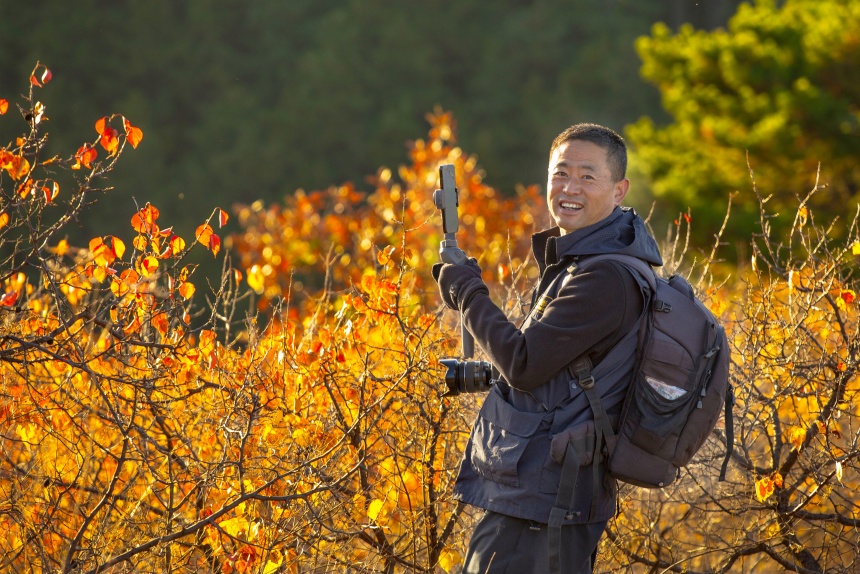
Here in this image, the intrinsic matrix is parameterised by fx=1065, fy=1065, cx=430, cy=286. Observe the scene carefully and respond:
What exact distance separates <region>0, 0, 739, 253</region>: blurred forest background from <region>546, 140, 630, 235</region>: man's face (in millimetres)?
18921

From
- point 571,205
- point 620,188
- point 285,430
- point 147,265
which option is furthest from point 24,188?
point 620,188

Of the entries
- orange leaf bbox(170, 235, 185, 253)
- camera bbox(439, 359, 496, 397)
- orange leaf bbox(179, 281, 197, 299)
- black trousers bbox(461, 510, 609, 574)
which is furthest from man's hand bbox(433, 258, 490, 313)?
orange leaf bbox(170, 235, 185, 253)

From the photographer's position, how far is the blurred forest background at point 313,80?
22.9 m

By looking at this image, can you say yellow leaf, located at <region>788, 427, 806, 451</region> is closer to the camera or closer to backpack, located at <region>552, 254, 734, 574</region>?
backpack, located at <region>552, 254, 734, 574</region>

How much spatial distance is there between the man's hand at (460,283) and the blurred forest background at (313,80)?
61.9ft

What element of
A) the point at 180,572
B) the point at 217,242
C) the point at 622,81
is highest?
the point at 622,81

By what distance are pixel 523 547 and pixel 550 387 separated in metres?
0.42

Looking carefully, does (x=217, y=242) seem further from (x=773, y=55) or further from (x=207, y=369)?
(x=773, y=55)

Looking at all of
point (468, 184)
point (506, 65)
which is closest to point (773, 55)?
point (468, 184)

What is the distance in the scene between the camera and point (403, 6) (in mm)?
27031

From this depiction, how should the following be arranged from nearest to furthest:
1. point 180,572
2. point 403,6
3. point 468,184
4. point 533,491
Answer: point 533,491 < point 180,572 < point 468,184 < point 403,6

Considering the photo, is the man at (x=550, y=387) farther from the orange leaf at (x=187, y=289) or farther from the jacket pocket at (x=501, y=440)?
the orange leaf at (x=187, y=289)

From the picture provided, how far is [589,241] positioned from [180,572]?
76.4 inches

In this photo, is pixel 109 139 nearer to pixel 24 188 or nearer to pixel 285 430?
pixel 24 188
